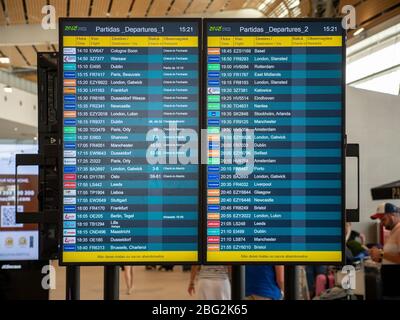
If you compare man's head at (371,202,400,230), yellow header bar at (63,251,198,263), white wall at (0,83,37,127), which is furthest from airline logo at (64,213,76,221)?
white wall at (0,83,37,127)

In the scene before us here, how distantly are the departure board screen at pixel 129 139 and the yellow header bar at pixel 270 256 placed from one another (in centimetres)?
9

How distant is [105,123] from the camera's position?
1.78 m

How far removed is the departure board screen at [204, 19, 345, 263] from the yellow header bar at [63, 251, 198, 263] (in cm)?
10

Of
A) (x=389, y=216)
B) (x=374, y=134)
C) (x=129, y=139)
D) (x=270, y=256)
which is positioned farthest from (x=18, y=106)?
(x=270, y=256)

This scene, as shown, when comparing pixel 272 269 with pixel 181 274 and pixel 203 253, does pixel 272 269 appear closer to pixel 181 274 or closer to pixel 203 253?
pixel 203 253

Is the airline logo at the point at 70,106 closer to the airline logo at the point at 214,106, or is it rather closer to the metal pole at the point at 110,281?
the airline logo at the point at 214,106

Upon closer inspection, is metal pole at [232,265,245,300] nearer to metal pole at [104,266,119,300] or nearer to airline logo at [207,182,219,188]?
airline logo at [207,182,219,188]

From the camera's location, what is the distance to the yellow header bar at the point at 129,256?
1.75 metres

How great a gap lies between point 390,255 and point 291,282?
12.9ft

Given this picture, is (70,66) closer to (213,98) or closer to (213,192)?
(213,98)

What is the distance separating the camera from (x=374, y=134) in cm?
690

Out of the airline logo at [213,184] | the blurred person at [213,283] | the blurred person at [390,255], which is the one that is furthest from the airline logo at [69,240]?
the blurred person at [390,255]
